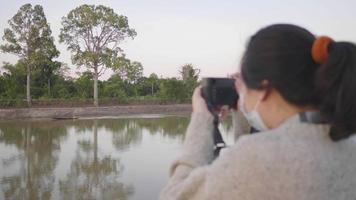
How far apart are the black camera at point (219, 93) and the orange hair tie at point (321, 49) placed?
0.73 ft

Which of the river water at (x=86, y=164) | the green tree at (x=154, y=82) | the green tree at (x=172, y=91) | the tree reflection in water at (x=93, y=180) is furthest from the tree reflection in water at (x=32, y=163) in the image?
the green tree at (x=154, y=82)

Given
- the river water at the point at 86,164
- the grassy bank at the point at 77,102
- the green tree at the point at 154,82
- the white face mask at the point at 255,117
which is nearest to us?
the white face mask at the point at 255,117

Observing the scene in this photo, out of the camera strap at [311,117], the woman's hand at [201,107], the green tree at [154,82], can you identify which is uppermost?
the green tree at [154,82]

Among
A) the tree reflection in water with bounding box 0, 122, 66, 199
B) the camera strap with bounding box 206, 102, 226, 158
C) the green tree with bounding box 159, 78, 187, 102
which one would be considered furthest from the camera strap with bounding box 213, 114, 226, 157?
the green tree with bounding box 159, 78, 187, 102

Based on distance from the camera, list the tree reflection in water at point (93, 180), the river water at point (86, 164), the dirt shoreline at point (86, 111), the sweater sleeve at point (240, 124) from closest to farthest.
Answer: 1. the sweater sleeve at point (240, 124)
2. the tree reflection in water at point (93, 180)
3. the river water at point (86, 164)
4. the dirt shoreline at point (86, 111)

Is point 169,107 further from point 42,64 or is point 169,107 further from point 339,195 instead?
point 339,195

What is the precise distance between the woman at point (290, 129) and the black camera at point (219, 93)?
80 mm

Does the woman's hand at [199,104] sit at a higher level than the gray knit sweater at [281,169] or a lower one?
higher

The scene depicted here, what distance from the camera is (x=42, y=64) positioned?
20906 millimetres

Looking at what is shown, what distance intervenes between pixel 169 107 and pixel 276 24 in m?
21.9

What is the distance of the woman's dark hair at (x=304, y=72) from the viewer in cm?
78

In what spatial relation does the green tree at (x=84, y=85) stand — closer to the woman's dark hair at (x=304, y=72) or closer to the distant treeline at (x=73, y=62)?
the distant treeline at (x=73, y=62)

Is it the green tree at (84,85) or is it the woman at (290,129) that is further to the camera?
the green tree at (84,85)

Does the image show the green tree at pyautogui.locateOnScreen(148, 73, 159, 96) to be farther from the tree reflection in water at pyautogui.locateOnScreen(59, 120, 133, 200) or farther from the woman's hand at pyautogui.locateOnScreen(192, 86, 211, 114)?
the woman's hand at pyautogui.locateOnScreen(192, 86, 211, 114)
